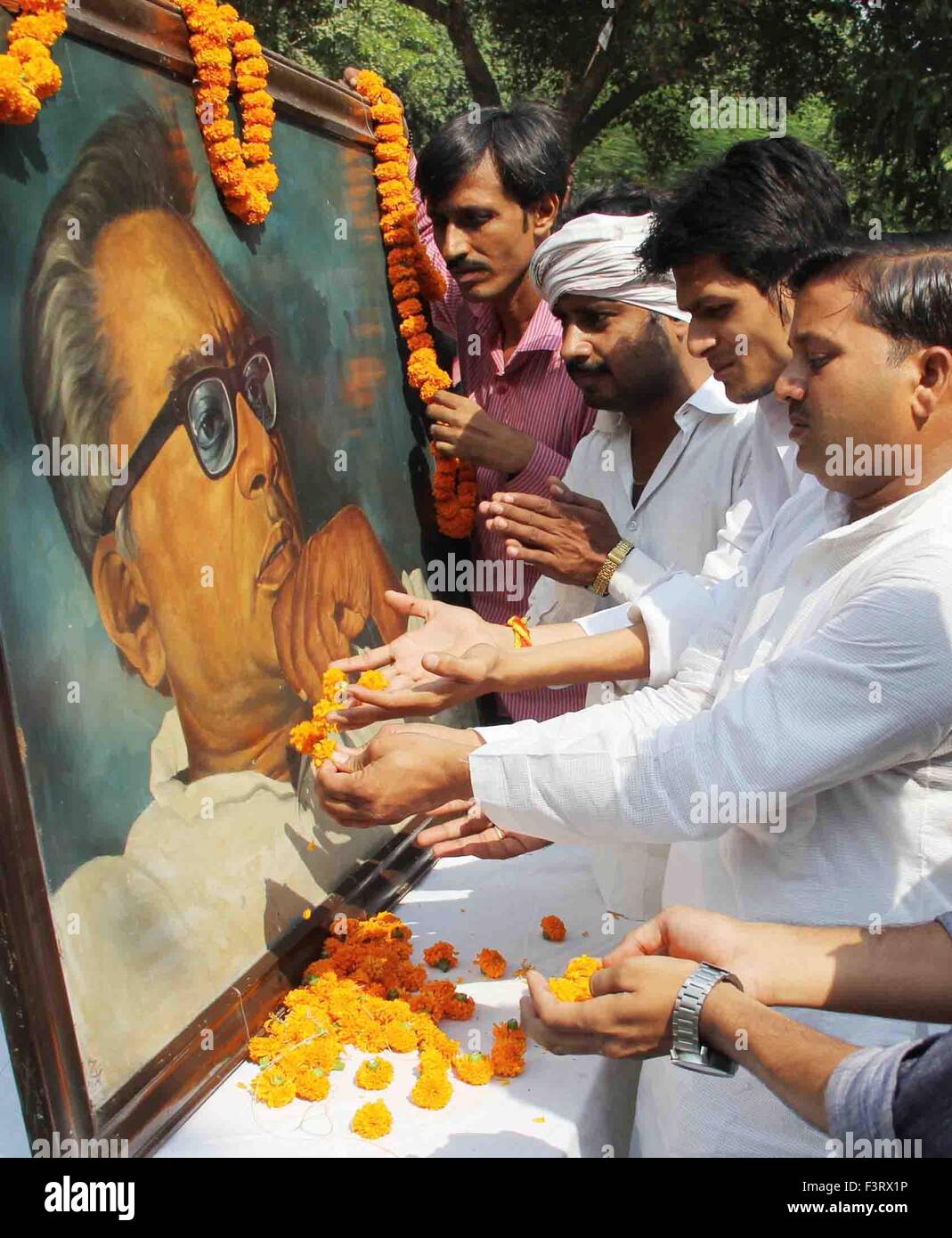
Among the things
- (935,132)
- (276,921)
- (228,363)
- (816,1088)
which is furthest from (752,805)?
(935,132)

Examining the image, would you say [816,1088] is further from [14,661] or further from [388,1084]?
[14,661]

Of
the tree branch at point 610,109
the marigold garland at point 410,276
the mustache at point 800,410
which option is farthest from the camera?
the tree branch at point 610,109

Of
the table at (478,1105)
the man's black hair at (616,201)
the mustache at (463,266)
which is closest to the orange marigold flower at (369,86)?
the mustache at (463,266)

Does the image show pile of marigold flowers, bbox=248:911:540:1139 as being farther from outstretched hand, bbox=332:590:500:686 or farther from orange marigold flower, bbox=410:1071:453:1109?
outstretched hand, bbox=332:590:500:686

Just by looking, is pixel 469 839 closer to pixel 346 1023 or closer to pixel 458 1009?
pixel 458 1009

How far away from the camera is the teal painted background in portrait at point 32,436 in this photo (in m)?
1.67

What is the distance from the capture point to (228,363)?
7.59 feet

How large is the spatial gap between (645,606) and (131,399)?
1146 mm

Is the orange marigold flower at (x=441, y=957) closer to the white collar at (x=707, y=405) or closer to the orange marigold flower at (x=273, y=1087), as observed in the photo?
the orange marigold flower at (x=273, y=1087)

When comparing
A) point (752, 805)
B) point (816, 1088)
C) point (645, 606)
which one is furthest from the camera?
point (645, 606)

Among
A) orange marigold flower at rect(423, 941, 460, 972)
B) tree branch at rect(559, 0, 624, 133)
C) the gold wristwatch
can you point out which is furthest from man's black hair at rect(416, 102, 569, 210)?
tree branch at rect(559, 0, 624, 133)

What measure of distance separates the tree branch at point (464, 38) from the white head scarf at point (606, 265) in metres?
8.68

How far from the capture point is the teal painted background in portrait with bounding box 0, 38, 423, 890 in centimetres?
167

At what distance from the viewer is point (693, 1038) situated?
1559mm
